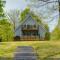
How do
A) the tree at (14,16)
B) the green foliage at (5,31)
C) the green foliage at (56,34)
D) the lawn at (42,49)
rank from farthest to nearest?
the tree at (14,16) < the green foliage at (5,31) < the green foliage at (56,34) < the lawn at (42,49)

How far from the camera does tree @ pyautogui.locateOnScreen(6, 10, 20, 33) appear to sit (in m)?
6.80

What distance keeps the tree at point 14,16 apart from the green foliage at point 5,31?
222mm

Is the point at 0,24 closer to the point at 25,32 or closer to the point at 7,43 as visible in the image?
the point at 7,43

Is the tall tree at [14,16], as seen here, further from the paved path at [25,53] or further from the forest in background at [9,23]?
the paved path at [25,53]

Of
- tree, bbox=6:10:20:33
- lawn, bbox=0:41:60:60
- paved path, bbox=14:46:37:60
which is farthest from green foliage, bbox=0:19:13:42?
paved path, bbox=14:46:37:60

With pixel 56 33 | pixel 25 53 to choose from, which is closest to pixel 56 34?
pixel 56 33

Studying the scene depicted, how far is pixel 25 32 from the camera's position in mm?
7539

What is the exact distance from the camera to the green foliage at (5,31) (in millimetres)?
6273

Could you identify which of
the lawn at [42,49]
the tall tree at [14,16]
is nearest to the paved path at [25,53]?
the lawn at [42,49]

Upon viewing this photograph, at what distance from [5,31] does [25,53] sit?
1407mm

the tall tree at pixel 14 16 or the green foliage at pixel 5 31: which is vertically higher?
the tall tree at pixel 14 16

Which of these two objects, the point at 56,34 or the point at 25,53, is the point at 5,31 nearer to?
the point at 25,53

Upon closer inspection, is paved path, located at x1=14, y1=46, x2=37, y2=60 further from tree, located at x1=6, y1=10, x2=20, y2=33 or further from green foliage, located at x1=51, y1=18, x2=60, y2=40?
tree, located at x1=6, y1=10, x2=20, y2=33

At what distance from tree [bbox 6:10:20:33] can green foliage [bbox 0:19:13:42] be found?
22cm
